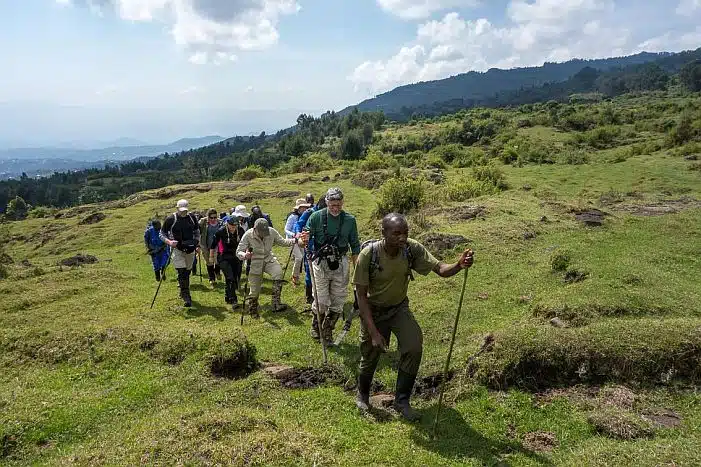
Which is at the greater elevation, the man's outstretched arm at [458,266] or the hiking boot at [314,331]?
the man's outstretched arm at [458,266]

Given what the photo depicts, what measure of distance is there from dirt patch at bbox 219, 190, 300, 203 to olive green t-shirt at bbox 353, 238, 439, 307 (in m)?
38.4

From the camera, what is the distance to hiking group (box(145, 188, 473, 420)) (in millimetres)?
7062

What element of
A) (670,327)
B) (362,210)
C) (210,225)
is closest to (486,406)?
(670,327)

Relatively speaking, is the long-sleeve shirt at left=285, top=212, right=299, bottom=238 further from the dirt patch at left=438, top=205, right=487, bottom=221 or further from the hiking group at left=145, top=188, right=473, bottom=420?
the dirt patch at left=438, top=205, right=487, bottom=221

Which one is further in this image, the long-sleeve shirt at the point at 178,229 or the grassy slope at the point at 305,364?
the long-sleeve shirt at the point at 178,229

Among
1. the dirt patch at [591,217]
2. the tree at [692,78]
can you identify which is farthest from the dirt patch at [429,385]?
the tree at [692,78]

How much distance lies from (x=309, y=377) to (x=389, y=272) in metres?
3.28

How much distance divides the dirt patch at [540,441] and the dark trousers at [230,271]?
1024cm

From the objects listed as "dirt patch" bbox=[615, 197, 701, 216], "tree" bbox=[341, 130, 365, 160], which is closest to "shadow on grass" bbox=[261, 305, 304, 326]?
"dirt patch" bbox=[615, 197, 701, 216]

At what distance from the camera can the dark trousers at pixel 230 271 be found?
14688 millimetres

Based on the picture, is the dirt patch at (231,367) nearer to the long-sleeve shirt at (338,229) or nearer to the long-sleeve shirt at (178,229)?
the long-sleeve shirt at (338,229)

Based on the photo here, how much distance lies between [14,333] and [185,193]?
4612cm

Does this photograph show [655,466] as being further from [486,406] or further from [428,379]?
[428,379]

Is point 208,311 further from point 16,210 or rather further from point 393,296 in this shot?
point 16,210
